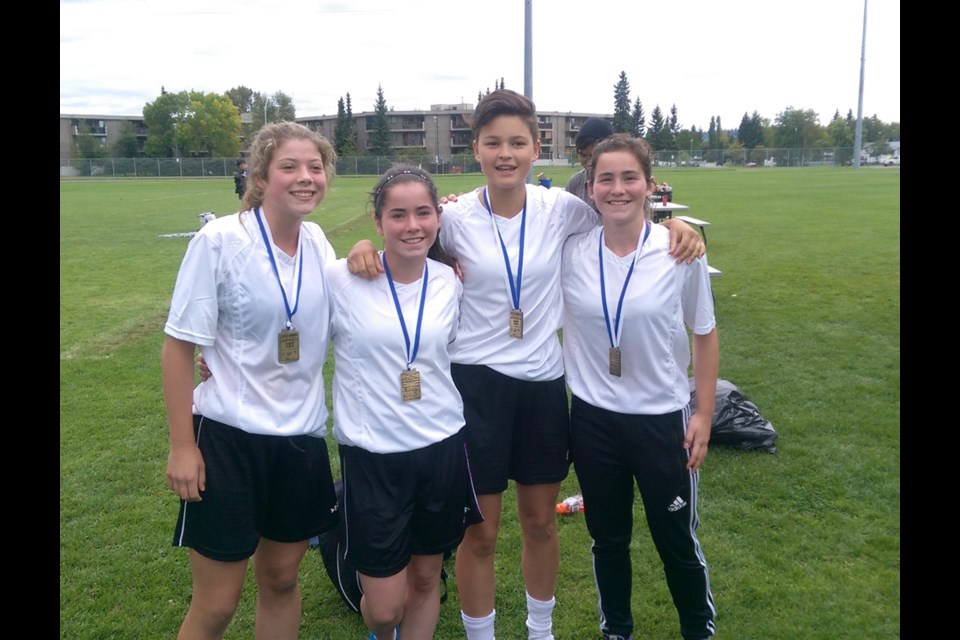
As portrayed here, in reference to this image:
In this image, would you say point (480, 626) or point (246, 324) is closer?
point (246, 324)

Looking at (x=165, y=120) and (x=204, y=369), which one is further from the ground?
(x=165, y=120)

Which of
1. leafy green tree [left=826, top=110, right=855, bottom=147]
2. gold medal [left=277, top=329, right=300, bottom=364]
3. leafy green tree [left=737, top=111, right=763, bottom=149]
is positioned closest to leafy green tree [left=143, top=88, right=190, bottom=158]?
leafy green tree [left=737, top=111, right=763, bottom=149]

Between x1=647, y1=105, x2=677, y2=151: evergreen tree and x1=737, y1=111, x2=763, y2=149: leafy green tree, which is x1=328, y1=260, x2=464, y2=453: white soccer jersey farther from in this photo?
x1=737, y1=111, x2=763, y2=149: leafy green tree

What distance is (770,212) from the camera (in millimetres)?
22109

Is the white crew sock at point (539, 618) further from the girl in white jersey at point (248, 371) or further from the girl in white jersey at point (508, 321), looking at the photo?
the girl in white jersey at point (248, 371)

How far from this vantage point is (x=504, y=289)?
2807 millimetres

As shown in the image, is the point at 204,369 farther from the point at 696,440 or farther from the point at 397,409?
the point at 696,440

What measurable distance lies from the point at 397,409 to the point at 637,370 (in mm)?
927

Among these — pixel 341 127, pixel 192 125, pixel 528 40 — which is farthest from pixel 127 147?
pixel 528 40

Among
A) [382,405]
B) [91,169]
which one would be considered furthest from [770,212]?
[91,169]

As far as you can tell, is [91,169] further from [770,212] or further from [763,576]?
[763,576]

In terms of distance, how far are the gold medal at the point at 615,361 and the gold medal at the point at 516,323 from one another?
1.16ft

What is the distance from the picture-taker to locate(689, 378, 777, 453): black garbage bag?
5.16 meters

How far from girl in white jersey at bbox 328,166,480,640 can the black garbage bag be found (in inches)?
117
